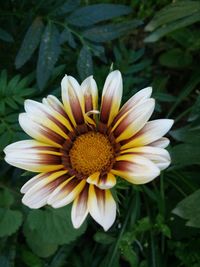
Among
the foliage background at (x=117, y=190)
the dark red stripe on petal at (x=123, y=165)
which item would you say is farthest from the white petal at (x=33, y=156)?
the foliage background at (x=117, y=190)

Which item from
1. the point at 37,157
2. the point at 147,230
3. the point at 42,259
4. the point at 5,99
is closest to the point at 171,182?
the point at 147,230

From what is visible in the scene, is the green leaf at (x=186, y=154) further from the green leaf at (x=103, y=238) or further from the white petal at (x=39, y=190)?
the white petal at (x=39, y=190)

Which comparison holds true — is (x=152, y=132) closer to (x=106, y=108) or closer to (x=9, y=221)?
(x=106, y=108)

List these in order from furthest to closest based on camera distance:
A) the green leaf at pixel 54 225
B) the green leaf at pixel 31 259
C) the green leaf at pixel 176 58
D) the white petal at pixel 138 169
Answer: the green leaf at pixel 176 58 < the green leaf at pixel 31 259 < the green leaf at pixel 54 225 < the white petal at pixel 138 169

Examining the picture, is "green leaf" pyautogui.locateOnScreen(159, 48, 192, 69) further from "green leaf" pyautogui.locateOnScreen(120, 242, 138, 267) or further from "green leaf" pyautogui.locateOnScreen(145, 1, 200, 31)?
"green leaf" pyautogui.locateOnScreen(120, 242, 138, 267)

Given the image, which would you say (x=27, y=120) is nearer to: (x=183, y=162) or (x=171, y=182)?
(x=183, y=162)

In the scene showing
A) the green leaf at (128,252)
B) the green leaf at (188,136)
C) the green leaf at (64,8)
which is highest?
the green leaf at (64,8)
